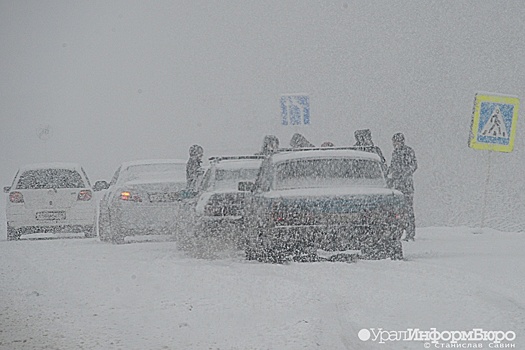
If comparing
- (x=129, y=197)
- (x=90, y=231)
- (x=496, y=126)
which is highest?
(x=496, y=126)

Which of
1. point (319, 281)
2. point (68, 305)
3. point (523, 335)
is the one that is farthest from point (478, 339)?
point (68, 305)

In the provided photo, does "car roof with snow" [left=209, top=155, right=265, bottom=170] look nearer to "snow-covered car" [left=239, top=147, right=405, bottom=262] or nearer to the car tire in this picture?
"snow-covered car" [left=239, top=147, right=405, bottom=262]

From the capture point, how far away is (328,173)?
41.5 feet

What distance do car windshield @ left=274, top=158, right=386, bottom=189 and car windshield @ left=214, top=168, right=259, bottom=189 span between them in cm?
210

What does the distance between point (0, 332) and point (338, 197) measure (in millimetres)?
4877

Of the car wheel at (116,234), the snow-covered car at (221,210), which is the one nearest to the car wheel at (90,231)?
the car wheel at (116,234)

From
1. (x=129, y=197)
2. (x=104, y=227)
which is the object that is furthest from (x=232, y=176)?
(x=104, y=227)

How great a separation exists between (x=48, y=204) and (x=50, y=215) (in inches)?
8.6

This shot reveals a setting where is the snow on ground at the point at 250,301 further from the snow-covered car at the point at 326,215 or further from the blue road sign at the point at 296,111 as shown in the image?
the blue road sign at the point at 296,111

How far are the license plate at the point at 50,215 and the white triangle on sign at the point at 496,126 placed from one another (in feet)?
26.7

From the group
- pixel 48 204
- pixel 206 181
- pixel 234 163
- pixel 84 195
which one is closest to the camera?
pixel 206 181

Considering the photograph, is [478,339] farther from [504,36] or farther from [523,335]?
[504,36]

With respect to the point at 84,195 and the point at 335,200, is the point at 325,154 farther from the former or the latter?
the point at 84,195

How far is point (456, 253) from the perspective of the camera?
14234 mm
